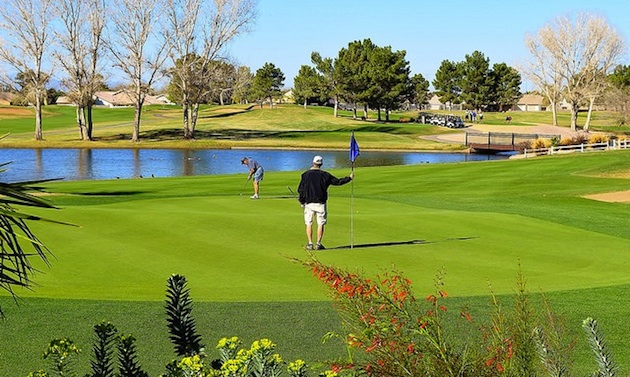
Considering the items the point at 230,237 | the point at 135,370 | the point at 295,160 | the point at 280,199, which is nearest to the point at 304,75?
the point at 295,160

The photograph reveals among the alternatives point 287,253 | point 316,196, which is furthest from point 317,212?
point 287,253

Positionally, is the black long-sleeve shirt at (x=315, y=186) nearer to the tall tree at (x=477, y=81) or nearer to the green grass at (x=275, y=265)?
the green grass at (x=275, y=265)

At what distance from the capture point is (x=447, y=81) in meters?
154

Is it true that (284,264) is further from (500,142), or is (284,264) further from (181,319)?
(500,142)

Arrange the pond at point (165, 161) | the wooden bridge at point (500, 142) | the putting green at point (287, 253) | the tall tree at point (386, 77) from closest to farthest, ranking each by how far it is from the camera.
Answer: the putting green at point (287, 253) → the pond at point (165, 161) → the wooden bridge at point (500, 142) → the tall tree at point (386, 77)

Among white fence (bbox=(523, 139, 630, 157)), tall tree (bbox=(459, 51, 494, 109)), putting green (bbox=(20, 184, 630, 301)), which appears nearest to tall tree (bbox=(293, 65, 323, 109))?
tall tree (bbox=(459, 51, 494, 109))

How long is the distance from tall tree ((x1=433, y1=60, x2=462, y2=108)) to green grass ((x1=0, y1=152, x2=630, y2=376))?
420ft

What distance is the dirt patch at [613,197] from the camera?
2863cm

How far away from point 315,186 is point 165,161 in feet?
158

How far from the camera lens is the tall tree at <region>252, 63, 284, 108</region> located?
162 m

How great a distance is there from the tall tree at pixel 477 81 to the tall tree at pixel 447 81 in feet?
27.3

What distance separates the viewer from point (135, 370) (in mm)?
4023

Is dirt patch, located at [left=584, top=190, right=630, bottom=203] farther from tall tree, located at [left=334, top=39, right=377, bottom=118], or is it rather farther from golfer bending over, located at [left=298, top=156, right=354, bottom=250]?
tall tree, located at [left=334, top=39, right=377, bottom=118]

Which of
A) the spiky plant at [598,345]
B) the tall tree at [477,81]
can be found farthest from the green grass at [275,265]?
the tall tree at [477,81]
